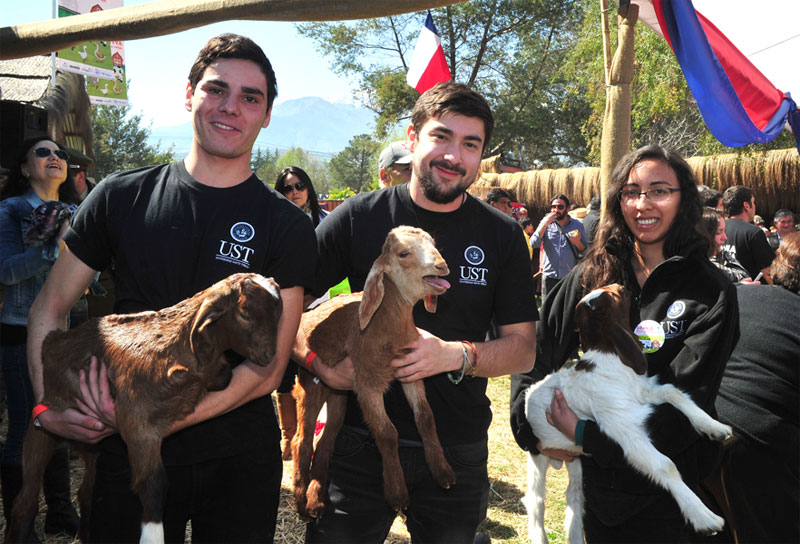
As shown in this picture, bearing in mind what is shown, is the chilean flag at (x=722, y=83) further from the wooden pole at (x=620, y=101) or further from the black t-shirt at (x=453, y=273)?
the black t-shirt at (x=453, y=273)

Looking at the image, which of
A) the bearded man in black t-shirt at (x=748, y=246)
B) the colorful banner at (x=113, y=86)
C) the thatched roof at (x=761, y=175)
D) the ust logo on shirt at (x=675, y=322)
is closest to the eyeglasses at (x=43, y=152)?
the colorful banner at (x=113, y=86)

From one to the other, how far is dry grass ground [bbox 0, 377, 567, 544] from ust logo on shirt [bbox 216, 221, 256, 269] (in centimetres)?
319

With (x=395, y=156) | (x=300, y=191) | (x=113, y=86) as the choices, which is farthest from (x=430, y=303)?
(x=113, y=86)

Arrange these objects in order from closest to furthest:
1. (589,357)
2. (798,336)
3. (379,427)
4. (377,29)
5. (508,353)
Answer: (379,427), (508,353), (589,357), (798,336), (377,29)

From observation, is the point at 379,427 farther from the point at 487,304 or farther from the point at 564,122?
the point at 564,122

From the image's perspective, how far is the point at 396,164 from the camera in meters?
4.95

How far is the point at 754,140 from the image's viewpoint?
6672 millimetres

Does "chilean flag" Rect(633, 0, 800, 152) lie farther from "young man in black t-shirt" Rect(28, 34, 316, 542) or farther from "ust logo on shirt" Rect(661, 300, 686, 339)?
"young man in black t-shirt" Rect(28, 34, 316, 542)

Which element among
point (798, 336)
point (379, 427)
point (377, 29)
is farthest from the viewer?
point (377, 29)

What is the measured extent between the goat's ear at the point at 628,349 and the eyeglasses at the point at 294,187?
14.3 ft

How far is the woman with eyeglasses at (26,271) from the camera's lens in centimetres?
429

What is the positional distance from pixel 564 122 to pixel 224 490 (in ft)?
128

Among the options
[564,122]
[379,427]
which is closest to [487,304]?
[379,427]

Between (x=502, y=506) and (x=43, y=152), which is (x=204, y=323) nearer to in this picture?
(x=43, y=152)
